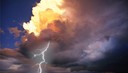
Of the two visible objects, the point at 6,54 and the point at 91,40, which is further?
the point at 6,54

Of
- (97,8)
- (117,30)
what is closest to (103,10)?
(97,8)

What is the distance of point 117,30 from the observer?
3346 millimetres

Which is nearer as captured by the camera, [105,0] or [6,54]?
[105,0]

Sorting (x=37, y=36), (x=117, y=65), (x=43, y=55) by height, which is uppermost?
(x=37, y=36)

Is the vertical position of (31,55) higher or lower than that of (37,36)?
lower

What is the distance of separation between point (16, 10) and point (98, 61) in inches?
57.8

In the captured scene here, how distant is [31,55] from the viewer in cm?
362

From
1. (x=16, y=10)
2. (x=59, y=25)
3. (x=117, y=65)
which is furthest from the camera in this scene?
(x=16, y=10)

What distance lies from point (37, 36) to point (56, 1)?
0.58m

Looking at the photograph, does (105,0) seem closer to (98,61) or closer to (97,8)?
(97,8)

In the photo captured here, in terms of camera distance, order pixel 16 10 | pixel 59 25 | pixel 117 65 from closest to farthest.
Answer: pixel 117 65 < pixel 59 25 < pixel 16 10

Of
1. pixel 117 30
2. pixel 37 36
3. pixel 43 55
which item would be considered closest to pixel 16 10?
pixel 37 36

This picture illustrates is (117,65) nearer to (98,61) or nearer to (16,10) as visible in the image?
(98,61)

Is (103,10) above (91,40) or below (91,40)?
above
